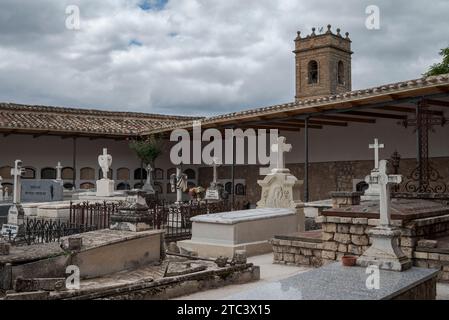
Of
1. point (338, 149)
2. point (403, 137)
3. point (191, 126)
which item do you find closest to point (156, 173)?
point (191, 126)

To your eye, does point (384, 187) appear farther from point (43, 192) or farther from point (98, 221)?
point (43, 192)

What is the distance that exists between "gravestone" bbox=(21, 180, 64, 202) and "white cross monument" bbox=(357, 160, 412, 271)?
1253 cm

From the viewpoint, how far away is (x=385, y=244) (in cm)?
561

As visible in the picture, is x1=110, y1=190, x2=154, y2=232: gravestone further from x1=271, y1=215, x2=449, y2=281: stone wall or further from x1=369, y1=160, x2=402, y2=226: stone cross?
x1=369, y1=160, x2=402, y2=226: stone cross

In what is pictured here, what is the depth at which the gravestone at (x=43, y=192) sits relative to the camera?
1609 centimetres

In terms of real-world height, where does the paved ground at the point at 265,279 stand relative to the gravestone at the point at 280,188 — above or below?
below

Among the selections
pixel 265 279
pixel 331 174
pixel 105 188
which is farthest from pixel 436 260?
pixel 331 174

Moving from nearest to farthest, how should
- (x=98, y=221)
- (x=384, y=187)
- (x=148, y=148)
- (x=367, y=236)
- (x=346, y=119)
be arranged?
1. (x=384, y=187)
2. (x=367, y=236)
3. (x=98, y=221)
4. (x=346, y=119)
5. (x=148, y=148)

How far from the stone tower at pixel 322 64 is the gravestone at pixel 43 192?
19833mm

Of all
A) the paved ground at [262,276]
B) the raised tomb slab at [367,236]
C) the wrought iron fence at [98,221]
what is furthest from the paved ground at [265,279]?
the wrought iron fence at [98,221]

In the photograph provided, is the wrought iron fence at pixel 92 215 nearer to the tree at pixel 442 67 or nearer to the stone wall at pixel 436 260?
the stone wall at pixel 436 260

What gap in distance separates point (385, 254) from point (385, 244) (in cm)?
14

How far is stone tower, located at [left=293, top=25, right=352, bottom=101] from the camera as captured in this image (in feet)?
104
